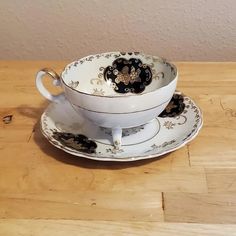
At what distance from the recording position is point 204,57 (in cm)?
108

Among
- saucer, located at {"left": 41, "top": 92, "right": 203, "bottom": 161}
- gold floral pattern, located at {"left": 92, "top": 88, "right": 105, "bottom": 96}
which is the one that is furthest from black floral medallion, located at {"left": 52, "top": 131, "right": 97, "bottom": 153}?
gold floral pattern, located at {"left": 92, "top": 88, "right": 105, "bottom": 96}

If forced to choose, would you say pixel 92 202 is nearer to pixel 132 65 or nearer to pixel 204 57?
pixel 132 65

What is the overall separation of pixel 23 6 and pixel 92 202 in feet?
2.44

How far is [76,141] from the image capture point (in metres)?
0.54

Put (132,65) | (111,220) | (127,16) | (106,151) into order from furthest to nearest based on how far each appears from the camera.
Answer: (127,16) < (132,65) < (106,151) < (111,220)

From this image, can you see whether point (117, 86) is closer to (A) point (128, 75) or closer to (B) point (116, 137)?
(A) point (128, 75)

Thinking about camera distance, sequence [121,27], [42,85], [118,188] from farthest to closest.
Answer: [121,27] < [42,85] < [118,188]

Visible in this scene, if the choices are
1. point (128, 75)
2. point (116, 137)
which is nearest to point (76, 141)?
point (116, 137)

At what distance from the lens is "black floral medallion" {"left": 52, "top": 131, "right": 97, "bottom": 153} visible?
20.5 inches

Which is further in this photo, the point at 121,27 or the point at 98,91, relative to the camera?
the point at 121,27

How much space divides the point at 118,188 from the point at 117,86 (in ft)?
0.77

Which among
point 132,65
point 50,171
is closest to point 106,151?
point 50,171

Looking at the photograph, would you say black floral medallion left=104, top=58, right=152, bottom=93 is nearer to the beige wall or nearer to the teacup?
the teacup

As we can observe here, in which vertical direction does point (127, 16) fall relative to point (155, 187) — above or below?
below
